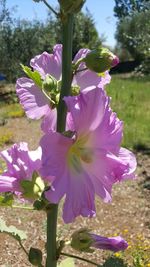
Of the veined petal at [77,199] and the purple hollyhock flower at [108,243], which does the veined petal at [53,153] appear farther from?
the purple hollyhock flower at [108,243]

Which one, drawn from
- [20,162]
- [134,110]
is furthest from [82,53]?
[134,110]

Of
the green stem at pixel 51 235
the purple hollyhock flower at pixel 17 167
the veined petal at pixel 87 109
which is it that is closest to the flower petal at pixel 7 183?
the purple hollyhock flower at pixel 17 167

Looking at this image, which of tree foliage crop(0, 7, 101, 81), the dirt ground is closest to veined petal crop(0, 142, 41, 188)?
the dirt ground

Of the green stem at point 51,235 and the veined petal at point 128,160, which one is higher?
the veined petal at point 128,160

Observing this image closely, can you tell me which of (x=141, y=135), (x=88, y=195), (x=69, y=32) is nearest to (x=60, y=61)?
(x=69, y=32)

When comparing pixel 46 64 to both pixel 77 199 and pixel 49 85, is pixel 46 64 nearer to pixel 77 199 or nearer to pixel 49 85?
pixel 49 85

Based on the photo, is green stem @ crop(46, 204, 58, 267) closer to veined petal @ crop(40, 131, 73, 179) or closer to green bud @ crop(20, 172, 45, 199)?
green bud @ crop(20, 172, 45, 199)
